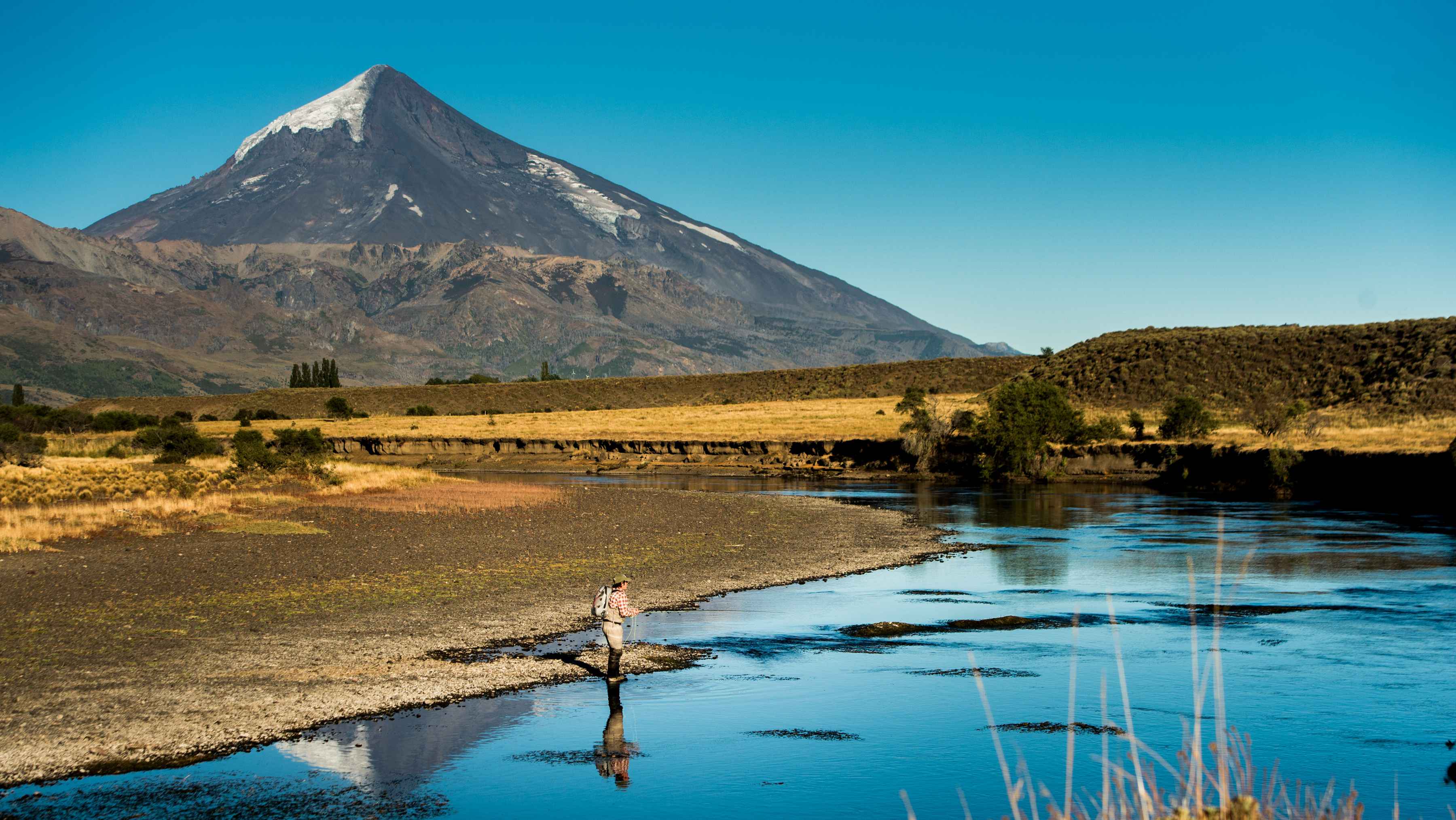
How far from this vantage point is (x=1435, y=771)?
13188 mm

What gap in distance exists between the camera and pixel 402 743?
1415cm

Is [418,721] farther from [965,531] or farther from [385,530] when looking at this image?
[965,531]

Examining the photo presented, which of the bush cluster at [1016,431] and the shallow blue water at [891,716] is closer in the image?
the shallow blue water at [891,716]

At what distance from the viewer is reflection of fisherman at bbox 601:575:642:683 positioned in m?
16.7

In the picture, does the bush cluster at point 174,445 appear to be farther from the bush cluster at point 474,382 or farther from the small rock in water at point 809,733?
the bush cluster at point 474,382

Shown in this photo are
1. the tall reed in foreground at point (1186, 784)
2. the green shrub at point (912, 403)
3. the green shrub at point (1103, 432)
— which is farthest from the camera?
the green shrub at point (912, 403)

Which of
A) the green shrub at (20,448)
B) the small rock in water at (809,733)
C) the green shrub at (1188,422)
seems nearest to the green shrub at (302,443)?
the green shrub at (20,448)

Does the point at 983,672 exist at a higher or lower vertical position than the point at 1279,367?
lower

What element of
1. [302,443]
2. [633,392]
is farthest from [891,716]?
[633,392]

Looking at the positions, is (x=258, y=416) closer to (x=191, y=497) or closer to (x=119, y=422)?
(x=119, y=422)

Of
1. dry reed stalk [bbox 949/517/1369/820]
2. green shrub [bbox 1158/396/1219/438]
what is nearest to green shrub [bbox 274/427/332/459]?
green shrub [bbox 1158/396/1219/438]

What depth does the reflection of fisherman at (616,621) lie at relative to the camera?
54.6ft

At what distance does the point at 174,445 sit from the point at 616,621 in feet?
186

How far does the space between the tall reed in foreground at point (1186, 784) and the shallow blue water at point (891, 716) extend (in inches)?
12.8
